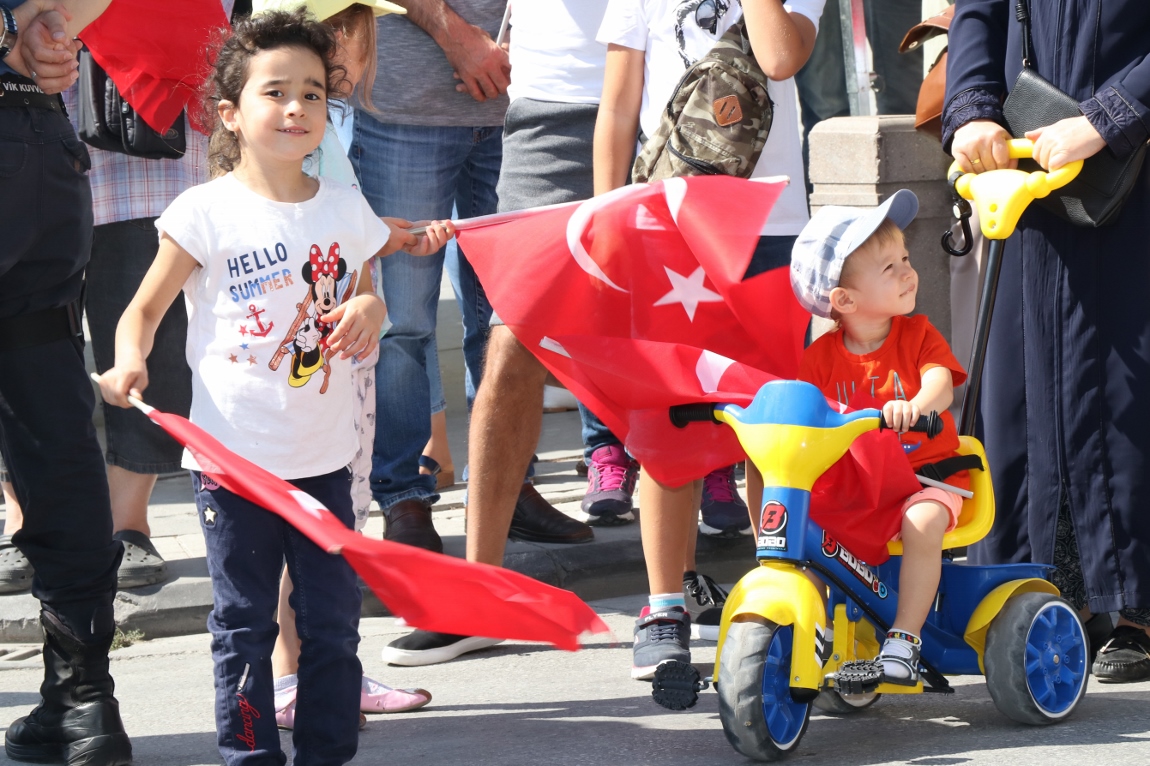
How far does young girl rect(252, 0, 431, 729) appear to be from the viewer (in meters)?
4.05

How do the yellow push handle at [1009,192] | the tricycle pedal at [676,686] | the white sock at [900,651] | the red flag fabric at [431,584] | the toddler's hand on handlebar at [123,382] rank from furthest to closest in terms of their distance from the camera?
1. the yellow push handle at [1009,192]
2. the tricycle pedal at [676,686]
3. the white sock at [900,651]
4. the toddler's hand on handlebar at [123,382]
5. the red flag fabric at [431,584]

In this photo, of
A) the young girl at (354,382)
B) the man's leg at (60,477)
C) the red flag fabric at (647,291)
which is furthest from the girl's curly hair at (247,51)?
the red flag fabric at (647,291)

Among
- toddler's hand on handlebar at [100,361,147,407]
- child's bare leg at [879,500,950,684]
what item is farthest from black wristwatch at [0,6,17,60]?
child's bare leg at [879,500,950,684]

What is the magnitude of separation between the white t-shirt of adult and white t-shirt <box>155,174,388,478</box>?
1749 mm

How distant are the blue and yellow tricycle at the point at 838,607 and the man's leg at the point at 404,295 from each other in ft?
5.98

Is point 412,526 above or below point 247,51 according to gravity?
below

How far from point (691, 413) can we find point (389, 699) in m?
1.18

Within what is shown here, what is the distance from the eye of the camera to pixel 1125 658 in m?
4.29

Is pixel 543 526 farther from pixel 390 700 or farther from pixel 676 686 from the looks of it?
pixel 676 686

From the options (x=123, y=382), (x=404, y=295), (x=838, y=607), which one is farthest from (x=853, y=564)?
(x=404, y=295)

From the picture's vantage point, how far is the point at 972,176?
13.7ft

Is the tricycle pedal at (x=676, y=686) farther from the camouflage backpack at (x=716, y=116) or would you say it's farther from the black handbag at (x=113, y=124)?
the black handbag at (x=113, y=124)

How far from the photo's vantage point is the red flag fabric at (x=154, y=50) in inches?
170

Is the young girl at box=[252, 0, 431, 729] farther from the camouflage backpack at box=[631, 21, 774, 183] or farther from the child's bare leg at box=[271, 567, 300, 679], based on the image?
the camouflage backpack at box=[631, 21, 774, 183]
